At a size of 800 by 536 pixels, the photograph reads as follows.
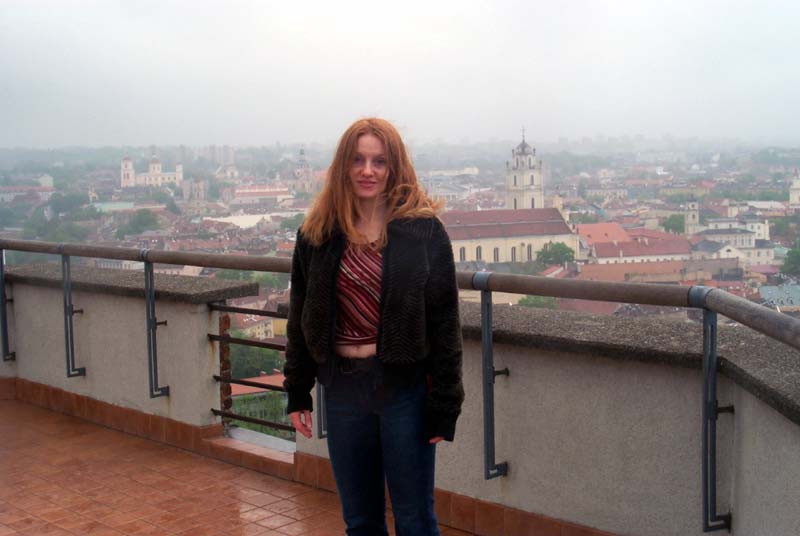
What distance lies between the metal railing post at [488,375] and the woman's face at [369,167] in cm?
104

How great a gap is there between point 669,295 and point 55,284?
4.84 m

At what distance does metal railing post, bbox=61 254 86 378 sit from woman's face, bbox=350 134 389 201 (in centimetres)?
401

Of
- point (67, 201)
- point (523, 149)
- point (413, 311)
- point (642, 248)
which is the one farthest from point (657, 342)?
point (523, 149)

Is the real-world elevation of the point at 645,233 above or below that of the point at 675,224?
below

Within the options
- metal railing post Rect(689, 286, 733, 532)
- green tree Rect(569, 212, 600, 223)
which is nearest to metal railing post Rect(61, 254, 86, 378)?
metal railing post Rect(689, 286, 733, 532)

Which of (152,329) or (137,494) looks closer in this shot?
(137,494)

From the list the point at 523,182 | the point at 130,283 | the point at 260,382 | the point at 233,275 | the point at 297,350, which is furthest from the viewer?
the point at 523,182

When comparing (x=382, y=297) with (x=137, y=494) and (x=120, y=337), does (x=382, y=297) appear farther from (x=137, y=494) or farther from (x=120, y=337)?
(x=120, y=337)

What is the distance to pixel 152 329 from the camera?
18.6 ft

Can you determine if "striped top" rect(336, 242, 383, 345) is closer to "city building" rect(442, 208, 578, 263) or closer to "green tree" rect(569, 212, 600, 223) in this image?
"city building" rect(442, 208, 578, 263)

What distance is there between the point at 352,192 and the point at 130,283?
3566 mm

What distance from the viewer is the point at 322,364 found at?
9.12ft

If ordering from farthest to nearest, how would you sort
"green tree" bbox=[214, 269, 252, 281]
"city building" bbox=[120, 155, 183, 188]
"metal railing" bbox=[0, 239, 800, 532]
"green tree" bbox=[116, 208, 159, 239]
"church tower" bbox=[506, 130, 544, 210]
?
"church tower" bbox=[506, 130, 544, 210]
"city building" bbox=[120, 155, 183, 188]
"green tree" bbox=[116, 208, 159, 239]
"green tree" bbox=[214, 269, 252, 281]
"metal railing" bbox=[0, 239, 800, 532]

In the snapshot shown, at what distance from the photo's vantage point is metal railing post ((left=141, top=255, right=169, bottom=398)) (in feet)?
18.5
